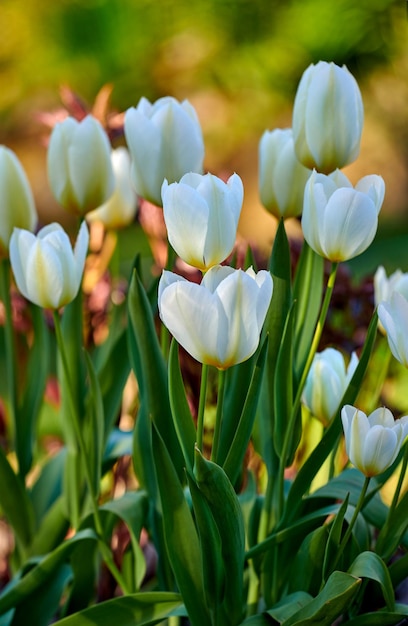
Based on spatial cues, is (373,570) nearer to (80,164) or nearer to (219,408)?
(219,408)

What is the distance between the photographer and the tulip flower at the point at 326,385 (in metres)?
0.76

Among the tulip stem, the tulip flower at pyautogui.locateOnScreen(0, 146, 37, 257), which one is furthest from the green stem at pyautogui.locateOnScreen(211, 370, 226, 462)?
the tulip flower at pyautogui.locateOnScreen(0, 146, 37, 257)

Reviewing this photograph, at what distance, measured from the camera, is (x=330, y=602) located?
596 millimetres

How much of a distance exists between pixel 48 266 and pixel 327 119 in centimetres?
26

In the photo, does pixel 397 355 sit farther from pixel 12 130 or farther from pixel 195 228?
pixel 12 130

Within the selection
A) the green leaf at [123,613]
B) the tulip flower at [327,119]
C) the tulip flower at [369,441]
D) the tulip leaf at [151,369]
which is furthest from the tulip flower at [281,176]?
the green leaf at [123,613]

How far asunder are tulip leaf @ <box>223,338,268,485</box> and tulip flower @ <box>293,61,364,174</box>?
0.17 m

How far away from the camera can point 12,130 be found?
158 inches

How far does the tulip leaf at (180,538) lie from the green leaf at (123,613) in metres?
0.03

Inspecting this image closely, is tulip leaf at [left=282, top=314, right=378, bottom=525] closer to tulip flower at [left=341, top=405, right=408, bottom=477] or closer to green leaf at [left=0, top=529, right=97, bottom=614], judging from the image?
tulip flower at [left=341, top=405, right=408, bottom=477]

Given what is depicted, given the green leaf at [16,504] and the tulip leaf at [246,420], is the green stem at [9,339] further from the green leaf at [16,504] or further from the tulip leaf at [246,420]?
the tulip leaf at [246,420]

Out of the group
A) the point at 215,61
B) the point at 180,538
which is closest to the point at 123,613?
the point at 180,538

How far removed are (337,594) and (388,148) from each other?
3.38 metres

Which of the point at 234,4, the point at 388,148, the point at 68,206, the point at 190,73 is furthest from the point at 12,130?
the point at 68,206
